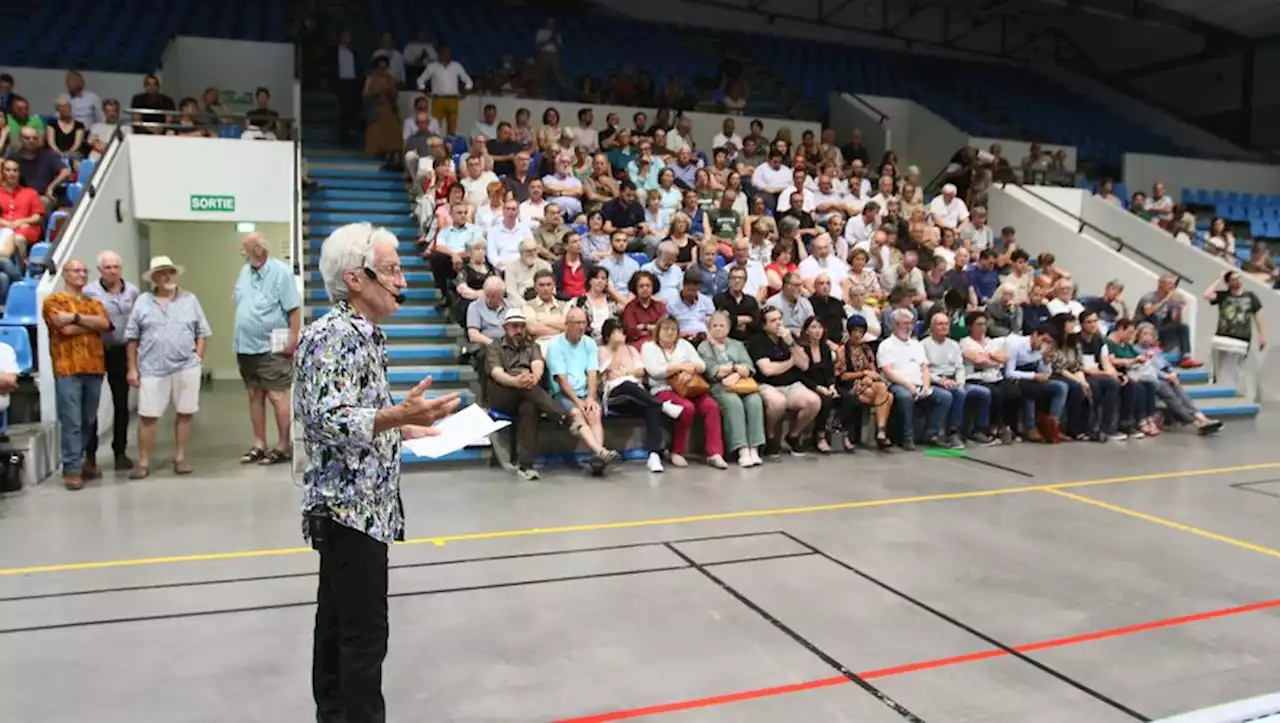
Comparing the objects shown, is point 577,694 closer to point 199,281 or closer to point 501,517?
point 501,517

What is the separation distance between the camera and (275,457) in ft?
21.4

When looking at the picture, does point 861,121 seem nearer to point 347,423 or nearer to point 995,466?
point 995,466

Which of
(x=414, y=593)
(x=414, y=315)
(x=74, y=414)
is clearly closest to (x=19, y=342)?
(x=74, y=414)

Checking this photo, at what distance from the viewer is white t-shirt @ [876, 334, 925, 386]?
7.57 meters

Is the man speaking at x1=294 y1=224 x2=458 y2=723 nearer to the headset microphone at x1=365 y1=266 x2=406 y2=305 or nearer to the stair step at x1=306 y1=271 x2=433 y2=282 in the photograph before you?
the headset microphone at x1=365 y1=266 x2=406 y2=305

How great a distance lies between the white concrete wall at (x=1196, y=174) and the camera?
15.1 m

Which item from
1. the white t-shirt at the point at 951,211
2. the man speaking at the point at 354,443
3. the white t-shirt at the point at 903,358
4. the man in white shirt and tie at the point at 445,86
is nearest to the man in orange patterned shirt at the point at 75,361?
the man speaking at the point at 354,443

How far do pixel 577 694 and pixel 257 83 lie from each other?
11497 mm

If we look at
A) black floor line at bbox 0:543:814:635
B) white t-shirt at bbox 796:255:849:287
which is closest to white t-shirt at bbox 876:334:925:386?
white t-shirt at bbox 796:255:849:287

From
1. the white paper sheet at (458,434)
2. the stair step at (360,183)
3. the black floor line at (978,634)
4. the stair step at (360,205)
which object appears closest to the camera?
the white paper sheet at (458,434)

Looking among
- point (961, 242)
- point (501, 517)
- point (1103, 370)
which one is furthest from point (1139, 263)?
point (501, 517)

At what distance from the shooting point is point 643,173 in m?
10.2

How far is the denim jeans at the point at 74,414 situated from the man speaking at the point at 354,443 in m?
4.32

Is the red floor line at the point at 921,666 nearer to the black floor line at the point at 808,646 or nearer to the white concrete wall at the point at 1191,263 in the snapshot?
the black floor line at the point at 808,646
